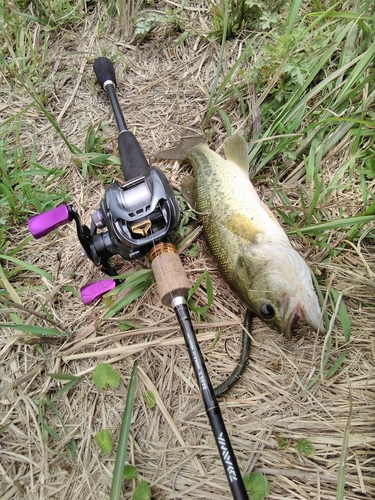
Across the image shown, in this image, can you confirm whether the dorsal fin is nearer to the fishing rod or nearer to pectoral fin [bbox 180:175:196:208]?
pectoral fin [bbox 180:175:196:208]

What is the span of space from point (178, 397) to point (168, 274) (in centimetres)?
77

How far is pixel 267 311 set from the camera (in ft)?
7.29

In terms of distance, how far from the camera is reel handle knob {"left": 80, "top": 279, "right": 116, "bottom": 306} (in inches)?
96.7

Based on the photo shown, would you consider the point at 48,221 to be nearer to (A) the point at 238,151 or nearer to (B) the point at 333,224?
(A) the point at 238,151

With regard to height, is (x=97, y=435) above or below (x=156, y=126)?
below

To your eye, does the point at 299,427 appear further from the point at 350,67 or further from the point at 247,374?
the point at 350,67

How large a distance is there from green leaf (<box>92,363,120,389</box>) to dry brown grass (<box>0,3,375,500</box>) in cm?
8

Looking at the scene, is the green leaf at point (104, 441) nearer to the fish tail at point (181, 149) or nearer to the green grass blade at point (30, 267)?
the green grass blade at point (30, 267)

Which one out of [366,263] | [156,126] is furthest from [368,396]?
[156,126]

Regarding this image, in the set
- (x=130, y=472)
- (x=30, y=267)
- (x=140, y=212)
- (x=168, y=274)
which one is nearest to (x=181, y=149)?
(x=140, y=212)

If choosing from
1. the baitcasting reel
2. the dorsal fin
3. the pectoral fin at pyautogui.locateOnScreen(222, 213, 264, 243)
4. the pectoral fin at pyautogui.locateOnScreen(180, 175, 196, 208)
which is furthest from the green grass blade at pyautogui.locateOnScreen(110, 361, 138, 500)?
the dorsal fin

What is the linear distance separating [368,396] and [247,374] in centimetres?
65

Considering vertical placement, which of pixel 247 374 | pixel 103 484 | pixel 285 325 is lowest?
pixel 103 484

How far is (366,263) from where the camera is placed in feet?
7.45
